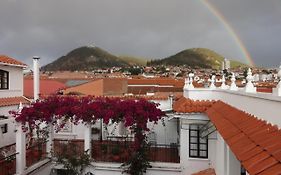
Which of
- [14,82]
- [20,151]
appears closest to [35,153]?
[20,151]

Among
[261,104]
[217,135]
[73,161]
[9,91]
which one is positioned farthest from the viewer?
[9,91]

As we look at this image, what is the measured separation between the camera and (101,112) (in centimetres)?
1512

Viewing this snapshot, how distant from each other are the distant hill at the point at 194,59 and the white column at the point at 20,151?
8441 cm

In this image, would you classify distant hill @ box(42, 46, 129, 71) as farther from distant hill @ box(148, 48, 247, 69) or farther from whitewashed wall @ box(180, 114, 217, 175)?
whitewashed wall @ box(180, 114, 217, 175)

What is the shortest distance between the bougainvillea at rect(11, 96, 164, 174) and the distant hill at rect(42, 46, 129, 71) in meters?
68.6

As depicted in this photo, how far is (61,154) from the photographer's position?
1580cm

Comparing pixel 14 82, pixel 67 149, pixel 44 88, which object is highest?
pixel 14 82

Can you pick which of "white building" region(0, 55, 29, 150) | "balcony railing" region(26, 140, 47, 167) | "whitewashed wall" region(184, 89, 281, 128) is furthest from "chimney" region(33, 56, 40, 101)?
"whitewashed wall" region(184, 89, 281, 128)

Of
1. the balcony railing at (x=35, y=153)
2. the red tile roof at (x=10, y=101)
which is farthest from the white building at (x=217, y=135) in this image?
the red tile roof at (x=10, y=101)

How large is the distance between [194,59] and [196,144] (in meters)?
90.7

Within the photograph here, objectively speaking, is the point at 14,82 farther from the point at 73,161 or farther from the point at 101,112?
the point at 101,112

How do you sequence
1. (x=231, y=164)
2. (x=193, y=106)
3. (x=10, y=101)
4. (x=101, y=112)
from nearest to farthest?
1. (x=231, y=164)
2. (x=193, y=106)
3. (x=101, y=112)
4. (x=10, y=101)

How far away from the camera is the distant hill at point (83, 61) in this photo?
8606cm

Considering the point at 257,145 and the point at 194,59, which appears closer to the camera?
the point at 257,145
